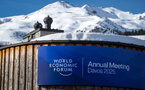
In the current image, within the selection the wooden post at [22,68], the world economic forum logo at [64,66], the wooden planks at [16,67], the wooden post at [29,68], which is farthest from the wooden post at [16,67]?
the world economic forum logo at [64,66]

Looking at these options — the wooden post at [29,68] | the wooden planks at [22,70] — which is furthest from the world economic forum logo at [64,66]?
the wooden post at [29,68]

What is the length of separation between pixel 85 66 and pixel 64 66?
124 centimetres

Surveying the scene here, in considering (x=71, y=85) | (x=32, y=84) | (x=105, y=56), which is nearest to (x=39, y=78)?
(x=32, y=84)

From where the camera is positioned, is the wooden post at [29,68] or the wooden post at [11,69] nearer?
the wooden post at [29,68]

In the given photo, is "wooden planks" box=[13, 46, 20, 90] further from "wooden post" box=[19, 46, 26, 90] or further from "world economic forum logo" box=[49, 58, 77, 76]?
"world economic forum logo" box=[49, 58, 77, 76]

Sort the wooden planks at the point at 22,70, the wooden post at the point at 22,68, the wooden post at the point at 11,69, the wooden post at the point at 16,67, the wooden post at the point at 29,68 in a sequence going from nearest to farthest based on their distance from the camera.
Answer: the wooden planks at the point at 22,70, the wooden post at the point at 29,68, the wooden post at the point at 22,68, the wooden post at the point at 16,67, the wooden post at the point at 11,69

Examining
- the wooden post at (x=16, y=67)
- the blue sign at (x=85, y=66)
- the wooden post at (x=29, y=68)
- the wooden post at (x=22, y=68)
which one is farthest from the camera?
the wooden post at (x=16, y=67)

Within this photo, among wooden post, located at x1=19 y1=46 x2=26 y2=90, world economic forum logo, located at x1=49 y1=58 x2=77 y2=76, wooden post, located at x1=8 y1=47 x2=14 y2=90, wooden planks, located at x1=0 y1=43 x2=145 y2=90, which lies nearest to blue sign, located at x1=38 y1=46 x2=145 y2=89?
world economic forum logo, located at x1=49 y1=58 x2=77 y2=76

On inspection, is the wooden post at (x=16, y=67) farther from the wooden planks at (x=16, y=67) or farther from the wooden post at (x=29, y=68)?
the wooden post at (x=29, y=68)

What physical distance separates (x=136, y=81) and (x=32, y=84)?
20.9ft

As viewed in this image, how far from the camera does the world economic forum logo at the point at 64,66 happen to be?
65.8 ft

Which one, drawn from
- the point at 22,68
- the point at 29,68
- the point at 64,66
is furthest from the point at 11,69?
the point at 64,66

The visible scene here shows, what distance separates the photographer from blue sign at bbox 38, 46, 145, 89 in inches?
789

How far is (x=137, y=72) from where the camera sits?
2116 centimetres
